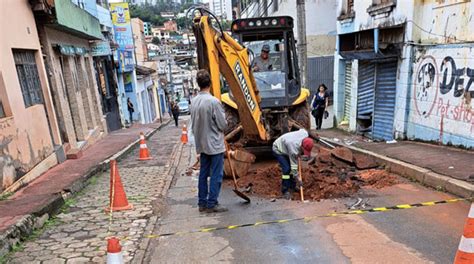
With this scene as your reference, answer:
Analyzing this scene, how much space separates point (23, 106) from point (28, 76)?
4.34ft

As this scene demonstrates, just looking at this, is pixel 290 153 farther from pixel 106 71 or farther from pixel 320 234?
pixel 106 71

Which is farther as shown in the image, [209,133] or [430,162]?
[430,162]

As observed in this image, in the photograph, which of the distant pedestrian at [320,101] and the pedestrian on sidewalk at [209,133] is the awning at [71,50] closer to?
the pedestrian on sidewalk at [209,133]

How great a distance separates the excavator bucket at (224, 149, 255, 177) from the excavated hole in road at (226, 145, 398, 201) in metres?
0.13

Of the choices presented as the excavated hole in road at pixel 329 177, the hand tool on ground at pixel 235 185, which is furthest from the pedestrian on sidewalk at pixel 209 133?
the excavated hole in road at pixel 329 177

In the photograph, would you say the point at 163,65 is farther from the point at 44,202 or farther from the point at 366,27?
the point at 44,202

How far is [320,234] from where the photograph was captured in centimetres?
454

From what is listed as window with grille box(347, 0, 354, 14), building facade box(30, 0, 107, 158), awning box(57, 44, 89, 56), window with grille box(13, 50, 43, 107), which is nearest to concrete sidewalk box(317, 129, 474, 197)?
window with grille box(347, 0, 354, 14)

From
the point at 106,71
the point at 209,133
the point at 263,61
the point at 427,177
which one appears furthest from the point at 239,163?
the point at 106,71

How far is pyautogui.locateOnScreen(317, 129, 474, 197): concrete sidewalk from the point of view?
5.69m

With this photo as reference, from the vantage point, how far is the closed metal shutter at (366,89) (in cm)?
1143

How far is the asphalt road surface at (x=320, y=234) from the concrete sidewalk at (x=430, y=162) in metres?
0.24

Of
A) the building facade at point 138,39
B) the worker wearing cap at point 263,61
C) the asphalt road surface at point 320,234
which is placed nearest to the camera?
the asphalt road surface at point 320,234

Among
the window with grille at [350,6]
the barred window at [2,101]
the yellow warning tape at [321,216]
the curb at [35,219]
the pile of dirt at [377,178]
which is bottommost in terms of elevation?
the pile of dirt at [377,178]
